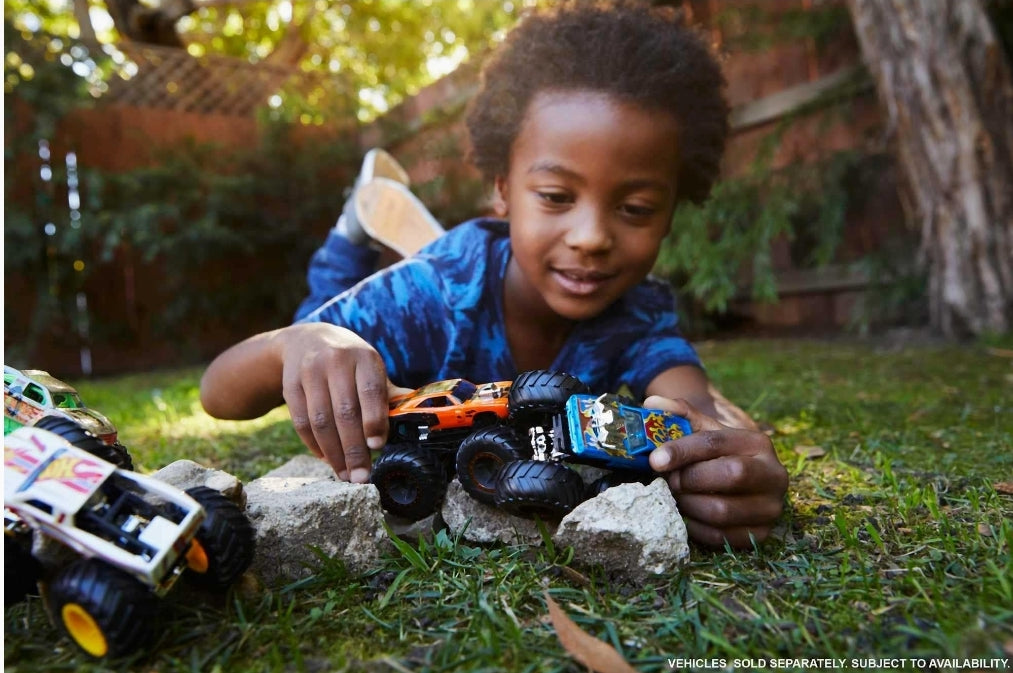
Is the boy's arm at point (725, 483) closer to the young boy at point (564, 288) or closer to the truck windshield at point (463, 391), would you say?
the young boy at point (564, 288)

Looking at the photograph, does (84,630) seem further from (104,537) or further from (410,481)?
(410,481)

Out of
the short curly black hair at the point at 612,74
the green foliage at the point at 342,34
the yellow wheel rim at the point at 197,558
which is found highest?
the green foliage at the point at 342,34

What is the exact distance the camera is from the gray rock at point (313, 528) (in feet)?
4.64

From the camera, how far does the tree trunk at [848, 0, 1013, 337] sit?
445cm

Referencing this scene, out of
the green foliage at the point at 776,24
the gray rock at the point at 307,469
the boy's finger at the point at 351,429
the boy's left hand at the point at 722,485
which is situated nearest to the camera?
the boy's left hand at the point at 722,485

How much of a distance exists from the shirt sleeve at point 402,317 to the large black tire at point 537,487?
107cm

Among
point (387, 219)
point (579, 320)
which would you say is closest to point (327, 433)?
point (579, 320)

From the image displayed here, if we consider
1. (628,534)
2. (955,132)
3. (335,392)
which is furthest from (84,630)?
(955,132)

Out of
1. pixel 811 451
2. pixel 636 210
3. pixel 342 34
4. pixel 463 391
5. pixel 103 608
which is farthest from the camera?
pixel 342 34

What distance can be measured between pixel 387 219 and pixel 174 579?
313cm

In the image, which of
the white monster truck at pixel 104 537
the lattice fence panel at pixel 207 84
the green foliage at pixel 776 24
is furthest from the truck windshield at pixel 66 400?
the lattice fence panel at pixel 207 84

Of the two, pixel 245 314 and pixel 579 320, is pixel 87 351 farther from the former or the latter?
pixel 579 320

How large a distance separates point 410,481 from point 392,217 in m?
2.69

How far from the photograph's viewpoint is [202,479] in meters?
1.53
